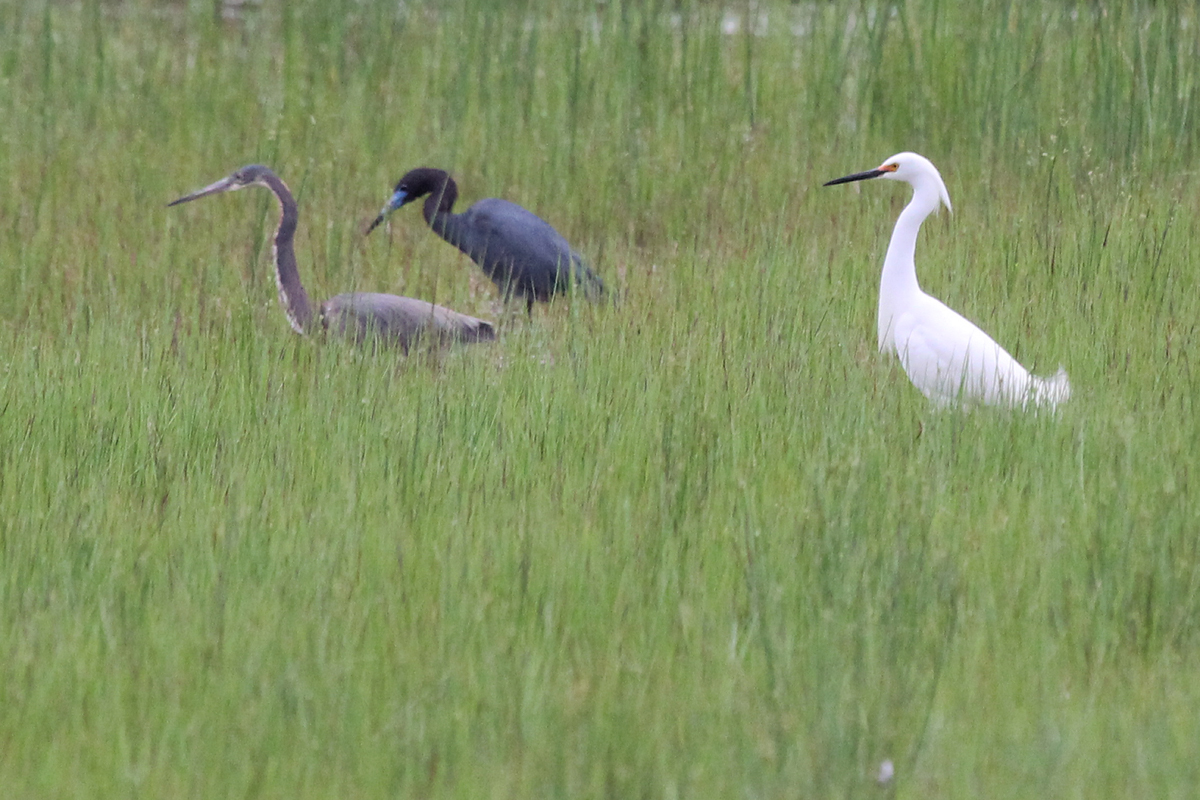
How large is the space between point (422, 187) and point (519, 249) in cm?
72

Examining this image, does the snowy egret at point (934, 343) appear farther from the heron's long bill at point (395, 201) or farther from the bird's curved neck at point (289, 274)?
the heron's long bill at point (395, 201)

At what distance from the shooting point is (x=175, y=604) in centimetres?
273

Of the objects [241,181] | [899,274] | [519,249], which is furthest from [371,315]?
[899,274]

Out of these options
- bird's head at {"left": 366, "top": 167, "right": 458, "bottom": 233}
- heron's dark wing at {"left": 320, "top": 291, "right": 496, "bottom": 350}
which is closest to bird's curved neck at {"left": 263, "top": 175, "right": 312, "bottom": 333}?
heron's dark wing at {"left": 320, "top": 291, "right": 496, "bottom": 350}

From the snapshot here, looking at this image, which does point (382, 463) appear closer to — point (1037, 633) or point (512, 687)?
point (512, 687)

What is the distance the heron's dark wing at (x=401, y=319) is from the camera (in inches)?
202

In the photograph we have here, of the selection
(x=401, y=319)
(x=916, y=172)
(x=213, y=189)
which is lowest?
(x=401, y=319)

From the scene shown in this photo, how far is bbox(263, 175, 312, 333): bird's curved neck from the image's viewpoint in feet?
17.5

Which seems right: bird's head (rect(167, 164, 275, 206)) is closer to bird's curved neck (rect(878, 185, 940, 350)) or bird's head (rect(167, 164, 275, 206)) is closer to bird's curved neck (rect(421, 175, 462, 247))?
bird's curved neck (rect(421, 175, 462, 247))

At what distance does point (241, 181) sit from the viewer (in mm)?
5898

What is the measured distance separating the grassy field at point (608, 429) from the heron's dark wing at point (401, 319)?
23cm

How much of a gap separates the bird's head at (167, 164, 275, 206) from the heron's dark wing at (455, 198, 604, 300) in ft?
2.78

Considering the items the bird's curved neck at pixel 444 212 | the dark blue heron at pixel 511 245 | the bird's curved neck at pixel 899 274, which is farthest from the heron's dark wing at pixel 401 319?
the bird's curved neck at pixel 899 274

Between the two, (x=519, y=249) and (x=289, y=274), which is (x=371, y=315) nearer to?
(x=289, y=274)
